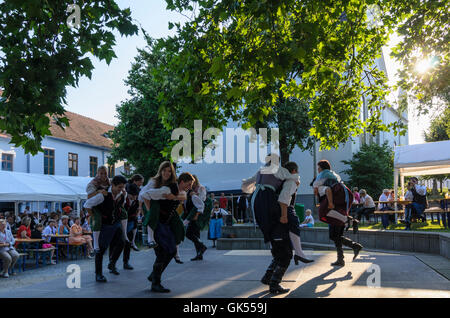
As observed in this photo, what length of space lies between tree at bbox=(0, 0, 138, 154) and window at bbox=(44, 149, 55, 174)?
30383 mm

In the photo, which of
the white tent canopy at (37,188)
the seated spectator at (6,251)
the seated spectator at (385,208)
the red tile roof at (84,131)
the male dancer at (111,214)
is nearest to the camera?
the male dancer at (111,214)

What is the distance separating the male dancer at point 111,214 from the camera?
810 cm

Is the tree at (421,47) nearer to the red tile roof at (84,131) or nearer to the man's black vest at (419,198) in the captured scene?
the man's black vest at (419,198)

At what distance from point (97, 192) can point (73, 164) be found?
34.5m

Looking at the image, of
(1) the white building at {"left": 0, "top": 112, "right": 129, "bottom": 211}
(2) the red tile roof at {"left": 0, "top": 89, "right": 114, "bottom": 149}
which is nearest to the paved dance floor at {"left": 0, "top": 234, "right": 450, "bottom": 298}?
(1) the white building at {"left": 0, "top": 112, "right": 129, "bottom": 211}

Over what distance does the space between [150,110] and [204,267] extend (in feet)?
61.3

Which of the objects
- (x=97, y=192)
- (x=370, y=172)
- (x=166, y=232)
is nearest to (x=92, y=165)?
(x=370, y=172)

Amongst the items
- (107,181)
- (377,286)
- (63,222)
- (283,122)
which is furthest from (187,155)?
(283,122)

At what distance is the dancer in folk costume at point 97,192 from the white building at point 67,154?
22.9 metres

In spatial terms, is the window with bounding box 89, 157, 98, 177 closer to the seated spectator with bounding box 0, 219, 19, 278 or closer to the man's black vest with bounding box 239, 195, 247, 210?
the man's black vest with bounding box 239, 195, 247, 210

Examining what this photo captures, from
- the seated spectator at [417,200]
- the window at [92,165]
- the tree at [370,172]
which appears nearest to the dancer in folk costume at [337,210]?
the seated spectator at [417,200]

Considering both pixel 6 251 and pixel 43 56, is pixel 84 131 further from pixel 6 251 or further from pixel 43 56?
pixel 43 56

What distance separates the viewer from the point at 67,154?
131 ft

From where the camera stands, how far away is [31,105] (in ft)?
22.9
